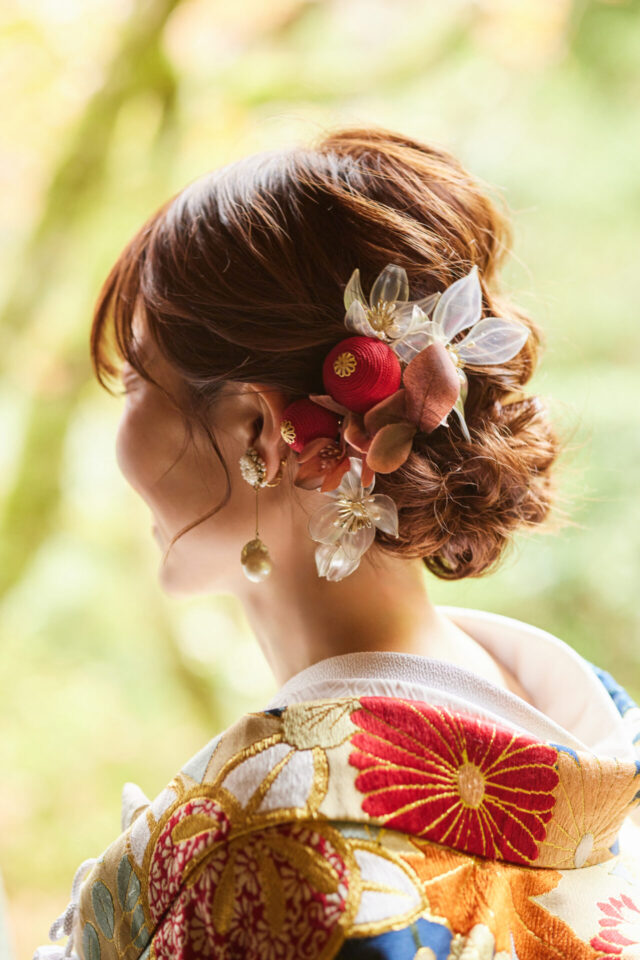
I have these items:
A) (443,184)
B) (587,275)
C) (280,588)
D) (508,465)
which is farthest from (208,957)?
(587,275)

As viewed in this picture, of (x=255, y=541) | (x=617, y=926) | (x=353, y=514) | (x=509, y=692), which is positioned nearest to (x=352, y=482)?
(x=353, y=514)

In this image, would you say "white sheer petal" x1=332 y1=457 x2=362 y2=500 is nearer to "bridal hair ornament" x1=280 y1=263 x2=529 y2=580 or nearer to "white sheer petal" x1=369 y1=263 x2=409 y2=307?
"bridal hair ornament" x1=280 y1=263 x2=529 y2=580

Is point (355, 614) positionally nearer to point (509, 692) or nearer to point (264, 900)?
point (509, 692)

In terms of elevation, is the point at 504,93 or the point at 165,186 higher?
the point at 165,186

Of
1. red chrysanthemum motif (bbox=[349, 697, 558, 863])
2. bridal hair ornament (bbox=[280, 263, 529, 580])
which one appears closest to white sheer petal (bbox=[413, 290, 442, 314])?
bridal hair ornament (bbox=[280, 263, 529, 580])

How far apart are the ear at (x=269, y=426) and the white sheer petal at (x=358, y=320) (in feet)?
0.33

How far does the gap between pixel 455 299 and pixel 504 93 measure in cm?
139

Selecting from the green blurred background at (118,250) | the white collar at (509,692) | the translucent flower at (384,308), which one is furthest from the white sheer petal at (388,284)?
the green blurred background at (118,250)

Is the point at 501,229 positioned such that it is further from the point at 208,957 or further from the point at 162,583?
the point at 208,957

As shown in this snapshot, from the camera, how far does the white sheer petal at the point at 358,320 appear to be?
2.57ft

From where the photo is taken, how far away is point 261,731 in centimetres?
74

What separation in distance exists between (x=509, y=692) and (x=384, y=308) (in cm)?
42

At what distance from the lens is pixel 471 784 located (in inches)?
28.6

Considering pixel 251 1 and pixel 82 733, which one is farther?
pixel 82 733
